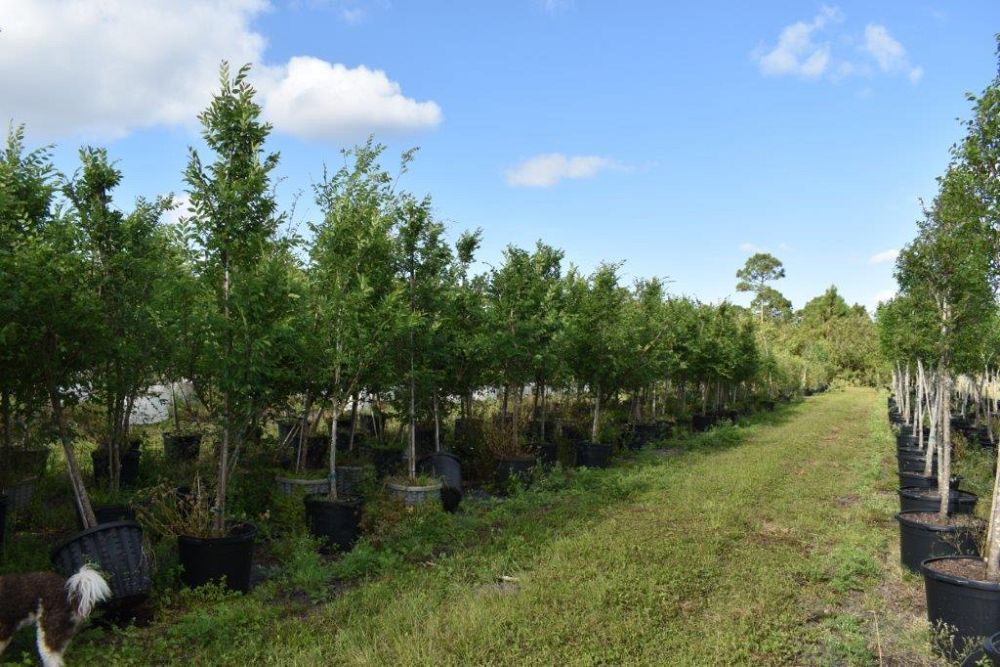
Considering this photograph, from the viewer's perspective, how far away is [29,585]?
404 cm

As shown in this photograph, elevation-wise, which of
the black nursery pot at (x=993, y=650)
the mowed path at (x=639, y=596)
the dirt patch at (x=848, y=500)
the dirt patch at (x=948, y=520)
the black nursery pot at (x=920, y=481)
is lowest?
the dirt patch at (x=848, y=500)

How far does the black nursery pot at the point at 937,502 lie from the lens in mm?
7133

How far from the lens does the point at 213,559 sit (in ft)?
17.7

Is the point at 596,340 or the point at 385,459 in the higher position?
the point at 596,340

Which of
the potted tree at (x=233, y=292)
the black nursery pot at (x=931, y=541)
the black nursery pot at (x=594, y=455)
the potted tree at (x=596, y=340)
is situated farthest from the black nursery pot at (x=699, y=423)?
the potted tree at (x=233, y=292)

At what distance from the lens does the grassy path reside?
448 cm

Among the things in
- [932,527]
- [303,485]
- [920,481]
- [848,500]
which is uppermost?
[303,485]

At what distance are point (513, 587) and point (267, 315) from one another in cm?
316

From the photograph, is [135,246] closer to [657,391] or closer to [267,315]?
[267,315]

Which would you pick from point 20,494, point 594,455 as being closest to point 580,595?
point 20,494

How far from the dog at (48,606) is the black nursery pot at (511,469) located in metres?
6.80

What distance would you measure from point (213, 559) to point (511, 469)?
5639 mm

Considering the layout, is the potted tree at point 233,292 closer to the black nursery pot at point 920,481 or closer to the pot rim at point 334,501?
the pot rim at point 334,501

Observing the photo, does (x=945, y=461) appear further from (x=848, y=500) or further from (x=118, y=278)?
(x=118, y=278)
